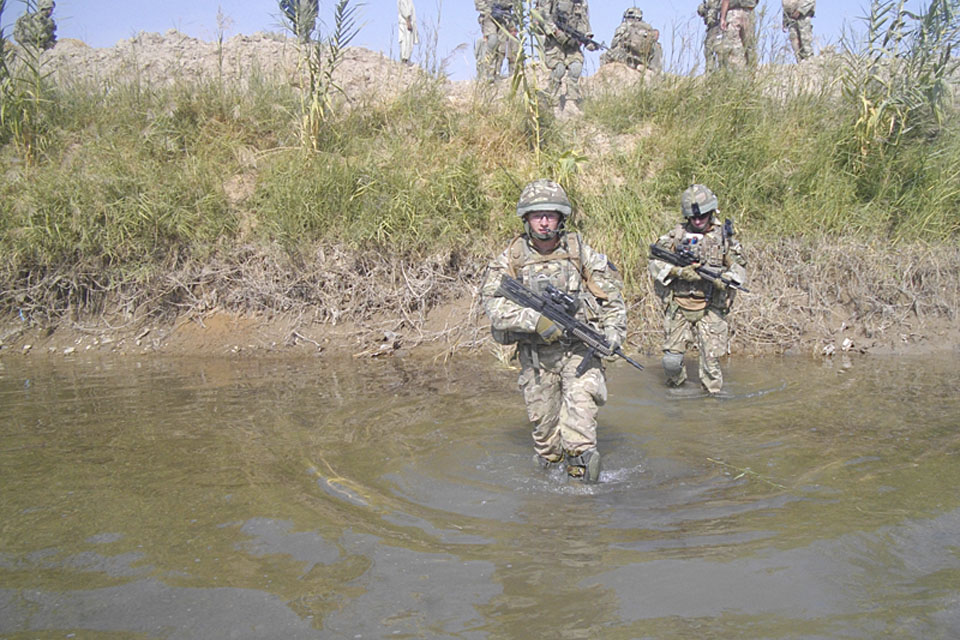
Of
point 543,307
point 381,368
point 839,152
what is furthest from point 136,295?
point 839,152

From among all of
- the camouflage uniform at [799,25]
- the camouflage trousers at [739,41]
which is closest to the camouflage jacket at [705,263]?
the camouflage trousers at [739,41]

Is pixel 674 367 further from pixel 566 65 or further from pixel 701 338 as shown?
pixel 566 65

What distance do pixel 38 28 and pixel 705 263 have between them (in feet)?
27.4

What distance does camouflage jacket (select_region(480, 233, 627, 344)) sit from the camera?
14.1ft

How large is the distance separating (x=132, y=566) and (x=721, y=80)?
858 centimetres

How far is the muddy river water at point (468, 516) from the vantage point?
2.87 m

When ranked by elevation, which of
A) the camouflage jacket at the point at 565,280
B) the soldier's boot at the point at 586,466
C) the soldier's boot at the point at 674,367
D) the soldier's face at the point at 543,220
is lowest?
the soldier's boot at the point at 586,466

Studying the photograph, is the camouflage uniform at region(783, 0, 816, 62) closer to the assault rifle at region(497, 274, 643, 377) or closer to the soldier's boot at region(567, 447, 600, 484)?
the assault rifle at region(497, 274, 643, 377)

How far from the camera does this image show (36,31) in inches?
352

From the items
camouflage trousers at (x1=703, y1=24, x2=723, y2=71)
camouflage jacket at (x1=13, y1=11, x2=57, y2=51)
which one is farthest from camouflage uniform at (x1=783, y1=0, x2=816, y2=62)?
camouflage jacket at (x1=13, y1=11, x2=57, y2=51)

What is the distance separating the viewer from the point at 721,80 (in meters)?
9.33

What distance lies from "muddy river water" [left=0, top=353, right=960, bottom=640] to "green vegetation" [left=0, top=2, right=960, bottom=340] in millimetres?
2391

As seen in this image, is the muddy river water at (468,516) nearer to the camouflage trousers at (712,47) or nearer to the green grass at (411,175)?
the green grass at (411,175)

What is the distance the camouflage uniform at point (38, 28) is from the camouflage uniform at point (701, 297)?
7.95m
